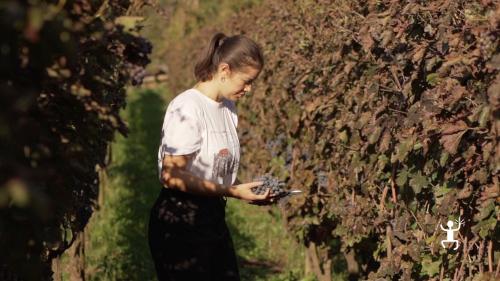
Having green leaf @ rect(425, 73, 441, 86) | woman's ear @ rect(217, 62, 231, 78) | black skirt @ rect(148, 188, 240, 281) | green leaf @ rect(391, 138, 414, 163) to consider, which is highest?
woman's ear @ rect(217, 62, 231, 78)

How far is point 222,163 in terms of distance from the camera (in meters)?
3.48

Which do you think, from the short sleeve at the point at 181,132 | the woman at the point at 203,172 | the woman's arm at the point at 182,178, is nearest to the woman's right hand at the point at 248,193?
the woman at the point at 203,172

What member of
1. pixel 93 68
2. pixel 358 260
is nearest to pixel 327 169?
pixel 358 260

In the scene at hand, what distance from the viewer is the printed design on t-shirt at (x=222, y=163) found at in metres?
3.45

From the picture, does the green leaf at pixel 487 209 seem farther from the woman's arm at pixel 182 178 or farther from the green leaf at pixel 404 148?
the woman's arm at pixel 182 178

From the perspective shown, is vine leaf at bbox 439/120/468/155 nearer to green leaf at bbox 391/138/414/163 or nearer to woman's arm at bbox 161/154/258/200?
green leaf at bbox 391/138/414/163

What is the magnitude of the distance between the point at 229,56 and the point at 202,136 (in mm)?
359

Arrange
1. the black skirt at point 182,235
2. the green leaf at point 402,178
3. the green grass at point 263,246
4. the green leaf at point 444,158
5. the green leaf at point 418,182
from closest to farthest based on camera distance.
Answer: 1. the green leaf at point 444,158
2. the black skirt at point 182,235
3. the green leaf at point 418,182
4. the green leaf at point 402,178
5. the green grass at point 263,246

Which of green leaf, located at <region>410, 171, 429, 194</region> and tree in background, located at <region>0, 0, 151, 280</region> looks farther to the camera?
green leaf, located at <region>410, 171, 429, 194</region>

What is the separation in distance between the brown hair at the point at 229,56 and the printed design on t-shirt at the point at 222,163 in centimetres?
33

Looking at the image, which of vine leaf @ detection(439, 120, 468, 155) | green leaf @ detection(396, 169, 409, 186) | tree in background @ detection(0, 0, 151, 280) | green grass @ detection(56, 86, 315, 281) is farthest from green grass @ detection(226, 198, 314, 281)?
tree in background @ detection(0, 0, 151, 280)

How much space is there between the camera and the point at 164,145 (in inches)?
131

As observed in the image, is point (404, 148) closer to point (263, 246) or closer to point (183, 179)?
point (183, 179)

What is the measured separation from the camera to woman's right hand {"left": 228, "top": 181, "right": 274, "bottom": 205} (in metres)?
3.37
